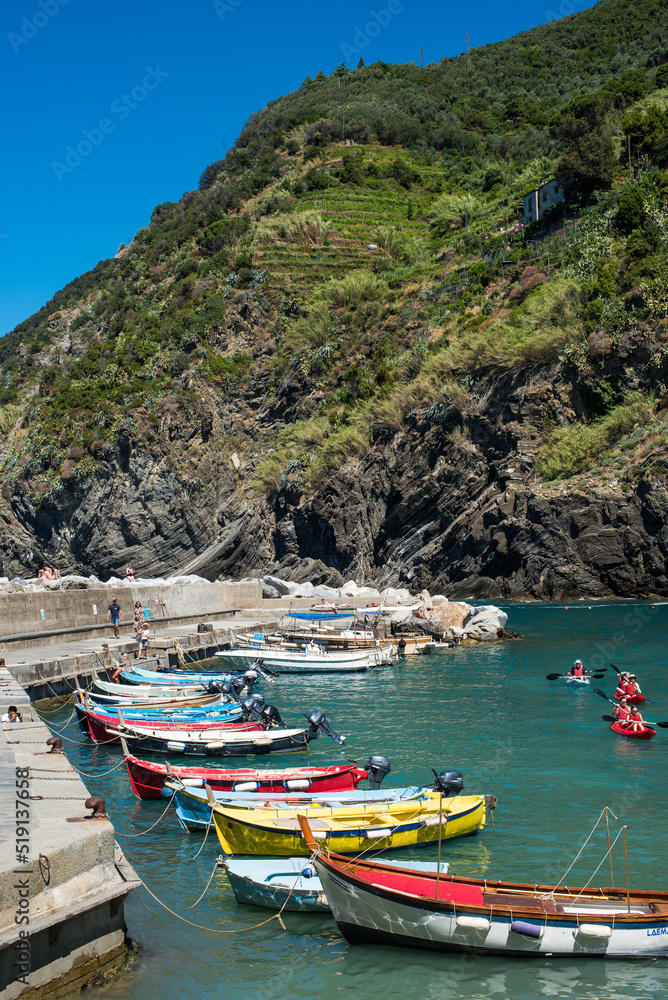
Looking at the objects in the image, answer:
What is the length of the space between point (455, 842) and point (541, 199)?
71034mm

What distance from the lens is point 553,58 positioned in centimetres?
13175

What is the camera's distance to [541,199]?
237ft

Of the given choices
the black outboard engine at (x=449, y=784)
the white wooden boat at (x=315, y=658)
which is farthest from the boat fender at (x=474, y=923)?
the white wooden boat at (x=315, y=658)

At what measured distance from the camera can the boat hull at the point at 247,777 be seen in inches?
523

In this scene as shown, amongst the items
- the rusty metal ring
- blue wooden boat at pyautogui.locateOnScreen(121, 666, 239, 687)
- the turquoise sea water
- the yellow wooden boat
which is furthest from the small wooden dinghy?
blue wooden boat at pyautogui.locateOnScreen(121, 666, 239, 687)

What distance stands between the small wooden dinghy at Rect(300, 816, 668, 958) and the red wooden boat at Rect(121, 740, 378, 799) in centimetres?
426

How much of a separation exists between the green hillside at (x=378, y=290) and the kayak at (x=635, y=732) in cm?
3086

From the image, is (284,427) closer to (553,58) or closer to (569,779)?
(569,779)

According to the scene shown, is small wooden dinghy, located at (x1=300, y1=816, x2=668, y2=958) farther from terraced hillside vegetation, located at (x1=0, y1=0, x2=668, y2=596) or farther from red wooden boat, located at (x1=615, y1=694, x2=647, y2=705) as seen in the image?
terraced hillside vegetation, located at (x1=0, y1=0, x2=668, y2=596)

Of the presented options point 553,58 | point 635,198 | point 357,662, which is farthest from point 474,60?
point 357,662

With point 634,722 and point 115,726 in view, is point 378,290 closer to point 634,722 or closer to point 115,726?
point 634,722

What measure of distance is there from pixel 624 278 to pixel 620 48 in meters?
87.6

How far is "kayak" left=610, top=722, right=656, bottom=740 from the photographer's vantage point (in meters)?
17.3

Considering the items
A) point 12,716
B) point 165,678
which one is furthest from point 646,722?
point 165,678
